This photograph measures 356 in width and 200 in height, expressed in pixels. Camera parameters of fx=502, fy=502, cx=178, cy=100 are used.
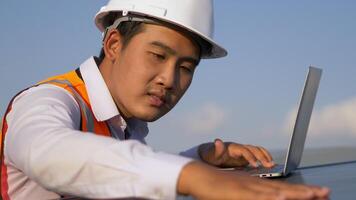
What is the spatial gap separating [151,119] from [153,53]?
0.36 m

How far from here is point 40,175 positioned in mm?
1113

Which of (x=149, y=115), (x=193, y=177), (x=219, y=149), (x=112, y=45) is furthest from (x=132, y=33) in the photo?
(x=193, y=177)

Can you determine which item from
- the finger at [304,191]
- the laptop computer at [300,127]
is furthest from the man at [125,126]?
the laptop computer at [300,127]

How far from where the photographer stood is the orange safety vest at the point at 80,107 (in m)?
1.79

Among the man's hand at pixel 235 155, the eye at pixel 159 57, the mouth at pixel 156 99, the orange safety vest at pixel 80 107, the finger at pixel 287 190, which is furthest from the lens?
the man's hand at pixel 235 155

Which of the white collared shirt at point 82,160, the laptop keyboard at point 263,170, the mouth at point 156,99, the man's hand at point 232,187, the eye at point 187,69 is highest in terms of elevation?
the eye at point 187,69

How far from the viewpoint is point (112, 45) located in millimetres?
2395

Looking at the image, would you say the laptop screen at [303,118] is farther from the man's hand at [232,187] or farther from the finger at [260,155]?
the man's hand at [232,187]

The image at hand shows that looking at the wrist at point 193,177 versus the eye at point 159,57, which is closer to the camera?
the wrist at point 193,177

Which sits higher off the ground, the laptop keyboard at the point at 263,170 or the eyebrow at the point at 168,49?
the eyebrow at the point at 168,49

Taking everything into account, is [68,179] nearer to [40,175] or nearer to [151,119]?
[40,175]

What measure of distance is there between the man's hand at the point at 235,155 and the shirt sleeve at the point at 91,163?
1.34 meters

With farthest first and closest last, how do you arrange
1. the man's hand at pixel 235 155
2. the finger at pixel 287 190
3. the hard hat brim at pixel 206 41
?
the man's hand at pixel 235 155 < the hard hat brim at pixel 206 41 < the finger at pixel 287 190

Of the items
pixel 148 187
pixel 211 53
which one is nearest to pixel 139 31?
pixel 211 53
